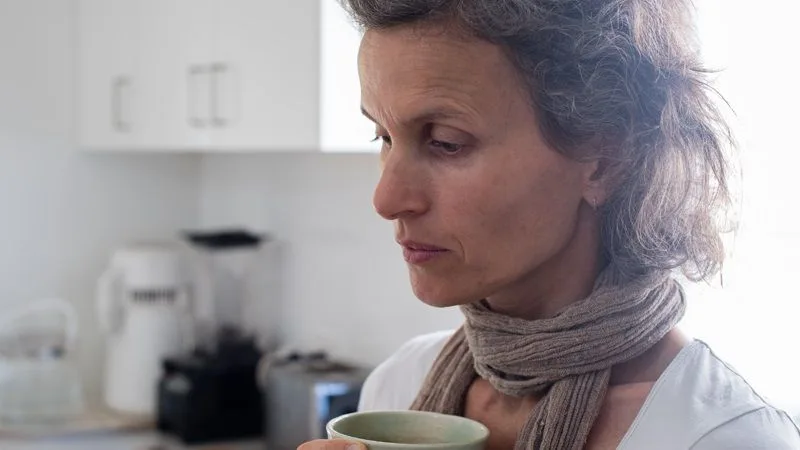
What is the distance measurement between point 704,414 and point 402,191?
297mm

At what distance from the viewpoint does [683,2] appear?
3.17ft

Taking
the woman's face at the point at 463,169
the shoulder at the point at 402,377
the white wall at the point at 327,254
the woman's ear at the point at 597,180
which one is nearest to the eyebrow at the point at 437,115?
the woman's face at the point at 463,169

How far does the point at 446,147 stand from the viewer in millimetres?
887

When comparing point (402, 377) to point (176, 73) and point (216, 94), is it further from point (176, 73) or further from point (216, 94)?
point (176, 73)

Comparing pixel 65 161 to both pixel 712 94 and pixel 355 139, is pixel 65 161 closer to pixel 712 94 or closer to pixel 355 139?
pixel 355 139

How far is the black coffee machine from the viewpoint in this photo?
8.75 ft

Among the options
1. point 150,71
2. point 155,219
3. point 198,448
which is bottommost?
point 198,448

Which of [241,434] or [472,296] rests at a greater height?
[472,296]

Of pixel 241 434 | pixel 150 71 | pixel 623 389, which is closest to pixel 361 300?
pixel 241 434

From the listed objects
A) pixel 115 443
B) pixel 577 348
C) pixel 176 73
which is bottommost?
pixel 115 443

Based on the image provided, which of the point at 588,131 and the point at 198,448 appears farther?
the point at 198,448

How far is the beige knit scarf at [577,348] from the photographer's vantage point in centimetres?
91

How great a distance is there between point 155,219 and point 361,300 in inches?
34.9

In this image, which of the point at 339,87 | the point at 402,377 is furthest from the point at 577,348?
the point at 339,87
